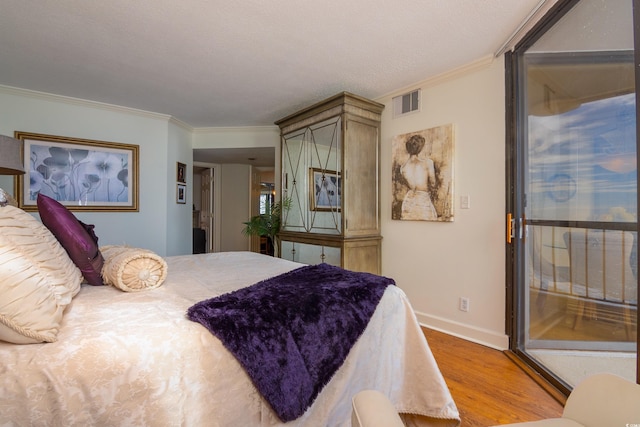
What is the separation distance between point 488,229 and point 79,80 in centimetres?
405

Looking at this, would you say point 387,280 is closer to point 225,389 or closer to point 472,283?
point 225,389

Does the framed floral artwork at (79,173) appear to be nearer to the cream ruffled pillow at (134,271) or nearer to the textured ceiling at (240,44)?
the textured ceiling at (240,44)

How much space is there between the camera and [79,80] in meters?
2.83

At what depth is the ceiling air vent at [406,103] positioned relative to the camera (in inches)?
115

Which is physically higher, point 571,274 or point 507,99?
point 507,99


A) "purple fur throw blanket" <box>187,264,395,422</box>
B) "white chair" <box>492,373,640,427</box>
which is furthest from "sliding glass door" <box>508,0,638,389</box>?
"purple fur throw blanket" <box>187,264,395,422</box>

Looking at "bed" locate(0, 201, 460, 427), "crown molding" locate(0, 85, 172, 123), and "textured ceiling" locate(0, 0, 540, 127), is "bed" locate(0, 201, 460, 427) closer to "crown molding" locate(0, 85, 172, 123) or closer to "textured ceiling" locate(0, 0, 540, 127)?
"textured ceiling" locate(0, 0, 540, 127)

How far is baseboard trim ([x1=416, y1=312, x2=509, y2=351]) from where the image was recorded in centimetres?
234

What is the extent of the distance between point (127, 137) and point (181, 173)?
0.83 m

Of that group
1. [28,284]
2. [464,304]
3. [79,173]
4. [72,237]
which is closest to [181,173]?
[79,173]

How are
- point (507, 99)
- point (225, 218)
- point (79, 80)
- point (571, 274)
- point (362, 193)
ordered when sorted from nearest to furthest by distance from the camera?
point (571, 274), point (507, 99), point (79, 80), point (362, 193), point (225, 218)

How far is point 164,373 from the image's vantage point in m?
0.90

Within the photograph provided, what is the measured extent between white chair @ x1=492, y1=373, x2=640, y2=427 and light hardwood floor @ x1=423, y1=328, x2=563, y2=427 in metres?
0.78

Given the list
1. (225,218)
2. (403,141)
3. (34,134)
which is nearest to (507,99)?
(403,141)
